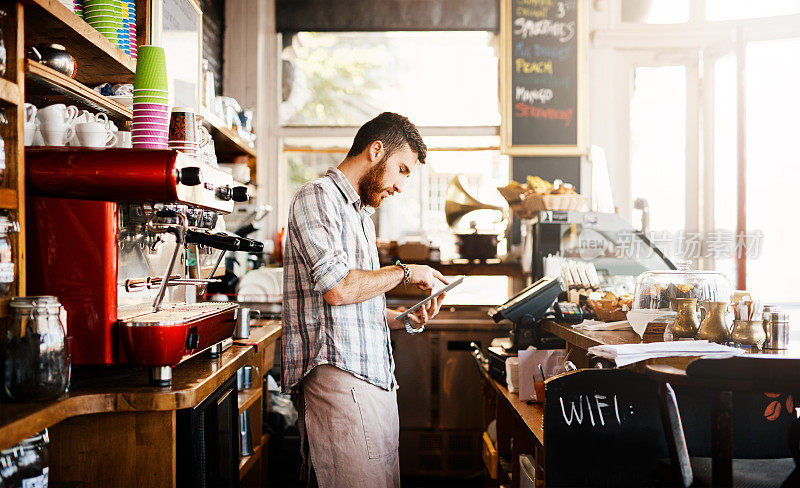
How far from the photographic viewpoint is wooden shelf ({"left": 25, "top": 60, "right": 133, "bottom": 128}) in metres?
1.63

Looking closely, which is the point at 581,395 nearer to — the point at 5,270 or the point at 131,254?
the point at 131,254

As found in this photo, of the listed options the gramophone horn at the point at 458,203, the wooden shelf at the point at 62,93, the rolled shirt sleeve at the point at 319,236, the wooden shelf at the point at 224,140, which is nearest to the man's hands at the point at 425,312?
the rolled shirt sleeve at the point at 319,236

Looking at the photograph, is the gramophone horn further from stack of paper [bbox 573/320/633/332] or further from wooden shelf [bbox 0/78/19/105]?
wooden shelf [bbox 0/78/19/105]

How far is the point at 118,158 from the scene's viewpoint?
1.60 metres

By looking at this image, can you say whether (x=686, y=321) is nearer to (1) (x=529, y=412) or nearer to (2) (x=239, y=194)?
(1) (x=529, y=412)

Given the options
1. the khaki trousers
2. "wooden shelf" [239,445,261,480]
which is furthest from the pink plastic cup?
"wooden shelf" [239,445,261,480]

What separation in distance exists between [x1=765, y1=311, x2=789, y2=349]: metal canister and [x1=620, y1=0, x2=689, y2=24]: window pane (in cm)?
326

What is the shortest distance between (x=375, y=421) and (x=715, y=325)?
1.01m

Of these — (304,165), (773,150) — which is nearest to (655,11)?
(773,150)

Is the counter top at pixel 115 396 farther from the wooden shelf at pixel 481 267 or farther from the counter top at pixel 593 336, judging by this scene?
the wooden shelf at pixel 481 267

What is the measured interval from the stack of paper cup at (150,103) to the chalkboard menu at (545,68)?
9.85 ft

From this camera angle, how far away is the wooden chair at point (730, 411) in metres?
1.23

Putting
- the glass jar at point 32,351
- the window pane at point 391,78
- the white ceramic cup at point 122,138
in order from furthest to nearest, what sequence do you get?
the window pane at point 391,78, the white ceramic cup at point 122,138, the glass jar at point 32,351

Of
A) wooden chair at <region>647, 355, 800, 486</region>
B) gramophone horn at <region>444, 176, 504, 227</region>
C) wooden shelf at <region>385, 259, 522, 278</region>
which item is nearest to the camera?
wooden chair at <region>647, 355, 800, 486</region>
